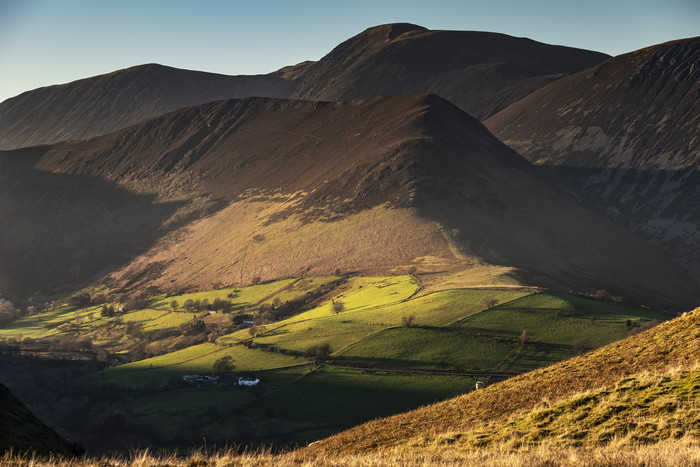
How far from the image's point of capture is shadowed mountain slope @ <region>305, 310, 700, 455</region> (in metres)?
21.4

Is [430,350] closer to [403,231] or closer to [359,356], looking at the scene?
[359,356]

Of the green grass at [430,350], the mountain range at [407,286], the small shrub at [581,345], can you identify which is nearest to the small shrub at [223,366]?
the mountain range at [407,286]

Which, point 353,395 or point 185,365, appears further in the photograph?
point 185,365

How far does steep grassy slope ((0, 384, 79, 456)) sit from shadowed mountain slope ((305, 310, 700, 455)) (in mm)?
11136

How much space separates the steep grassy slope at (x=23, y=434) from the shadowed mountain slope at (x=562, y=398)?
1114 centimetres

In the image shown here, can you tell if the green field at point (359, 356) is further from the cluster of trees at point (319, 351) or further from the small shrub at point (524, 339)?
the cluster of trees at point (319, 351)

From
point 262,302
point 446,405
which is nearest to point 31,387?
point 262,302

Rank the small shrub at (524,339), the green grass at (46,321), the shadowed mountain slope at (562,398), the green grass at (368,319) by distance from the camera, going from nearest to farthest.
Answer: the shadowed mountain slope at (562,398), the small shrub at (524,339), the green grass at (368,319), the green grass at (46,321)

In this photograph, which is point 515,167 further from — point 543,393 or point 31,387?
point 543,393

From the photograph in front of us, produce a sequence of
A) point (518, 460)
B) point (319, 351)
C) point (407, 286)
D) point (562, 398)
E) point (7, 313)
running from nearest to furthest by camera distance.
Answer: point (518, 460) → point (562, 398) → point (319, 351) → point (407, 286) → point (7, 313)

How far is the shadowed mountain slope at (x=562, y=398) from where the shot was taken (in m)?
21.4

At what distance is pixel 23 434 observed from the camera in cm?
1880

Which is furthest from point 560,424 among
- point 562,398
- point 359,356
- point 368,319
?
point 368,319

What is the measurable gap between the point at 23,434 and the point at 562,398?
1920 centimetres
